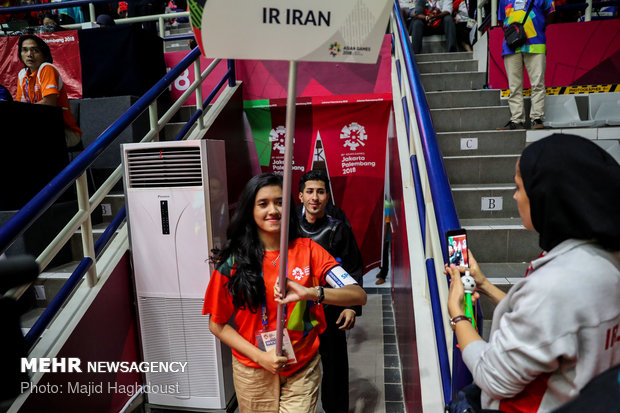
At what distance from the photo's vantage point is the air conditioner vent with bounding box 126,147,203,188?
105 inches

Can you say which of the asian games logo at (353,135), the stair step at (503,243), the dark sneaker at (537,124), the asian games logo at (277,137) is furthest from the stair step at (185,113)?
the dark sneaker at (537,124)

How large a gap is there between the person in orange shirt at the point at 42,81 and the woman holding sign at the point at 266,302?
2.67 metres

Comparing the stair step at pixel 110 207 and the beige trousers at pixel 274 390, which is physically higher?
the stair step at pixel 110 207

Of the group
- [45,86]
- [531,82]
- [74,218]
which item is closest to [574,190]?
[74,218]

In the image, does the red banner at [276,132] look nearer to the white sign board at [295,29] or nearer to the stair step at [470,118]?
the stair step at [470,118]

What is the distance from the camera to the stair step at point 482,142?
348 cm

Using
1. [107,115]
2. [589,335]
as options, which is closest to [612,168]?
[589,335]

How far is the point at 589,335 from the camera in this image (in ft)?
2.51

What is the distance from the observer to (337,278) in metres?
1.80

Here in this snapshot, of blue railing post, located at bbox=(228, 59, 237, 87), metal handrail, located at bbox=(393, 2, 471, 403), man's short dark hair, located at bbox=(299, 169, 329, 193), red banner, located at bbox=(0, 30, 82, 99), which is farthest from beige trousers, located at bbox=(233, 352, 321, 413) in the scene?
red banner, located at bbox=(0, 30, 82, 99)

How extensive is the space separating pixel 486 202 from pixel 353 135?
8.38 ft

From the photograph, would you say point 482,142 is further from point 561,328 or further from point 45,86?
point 45,86

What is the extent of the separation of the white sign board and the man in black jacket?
1861 mm

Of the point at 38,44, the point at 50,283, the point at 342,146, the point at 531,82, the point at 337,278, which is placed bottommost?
the point at 50,283
